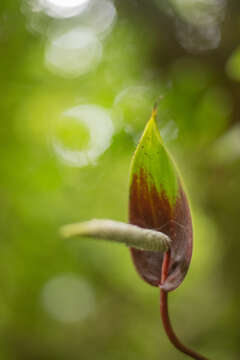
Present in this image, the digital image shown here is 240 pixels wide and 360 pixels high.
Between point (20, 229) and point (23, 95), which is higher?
point (23, 95)

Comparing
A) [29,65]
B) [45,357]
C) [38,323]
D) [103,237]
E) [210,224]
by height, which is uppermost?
[103,237]

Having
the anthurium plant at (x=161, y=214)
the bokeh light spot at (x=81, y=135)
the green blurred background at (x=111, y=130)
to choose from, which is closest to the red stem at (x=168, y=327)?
the anthurium plant at (x=161, y=214)

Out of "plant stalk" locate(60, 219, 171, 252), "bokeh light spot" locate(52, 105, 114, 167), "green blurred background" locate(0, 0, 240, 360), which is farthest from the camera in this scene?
"bokeh light spot" locate(52, 105, 114, 167)

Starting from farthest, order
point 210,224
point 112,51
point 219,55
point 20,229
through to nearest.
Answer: point 20,229 → point 210,224 → point 112,51 → point 219,55

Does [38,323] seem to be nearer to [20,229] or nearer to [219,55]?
[20,229]

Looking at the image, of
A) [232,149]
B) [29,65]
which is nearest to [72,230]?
[232,149]

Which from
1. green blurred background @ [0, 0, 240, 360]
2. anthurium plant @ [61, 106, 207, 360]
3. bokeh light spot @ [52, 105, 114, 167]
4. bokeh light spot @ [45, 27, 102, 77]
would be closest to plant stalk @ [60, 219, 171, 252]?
anthurium plant @ [61, 106, 207, 360]

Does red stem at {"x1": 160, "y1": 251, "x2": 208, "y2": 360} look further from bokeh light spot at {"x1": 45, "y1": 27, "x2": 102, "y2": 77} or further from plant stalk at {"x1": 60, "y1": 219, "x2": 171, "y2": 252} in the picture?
bokeh light spot at {"x1": 45, "y1": 27, "x2": 102, "y2": 77}
